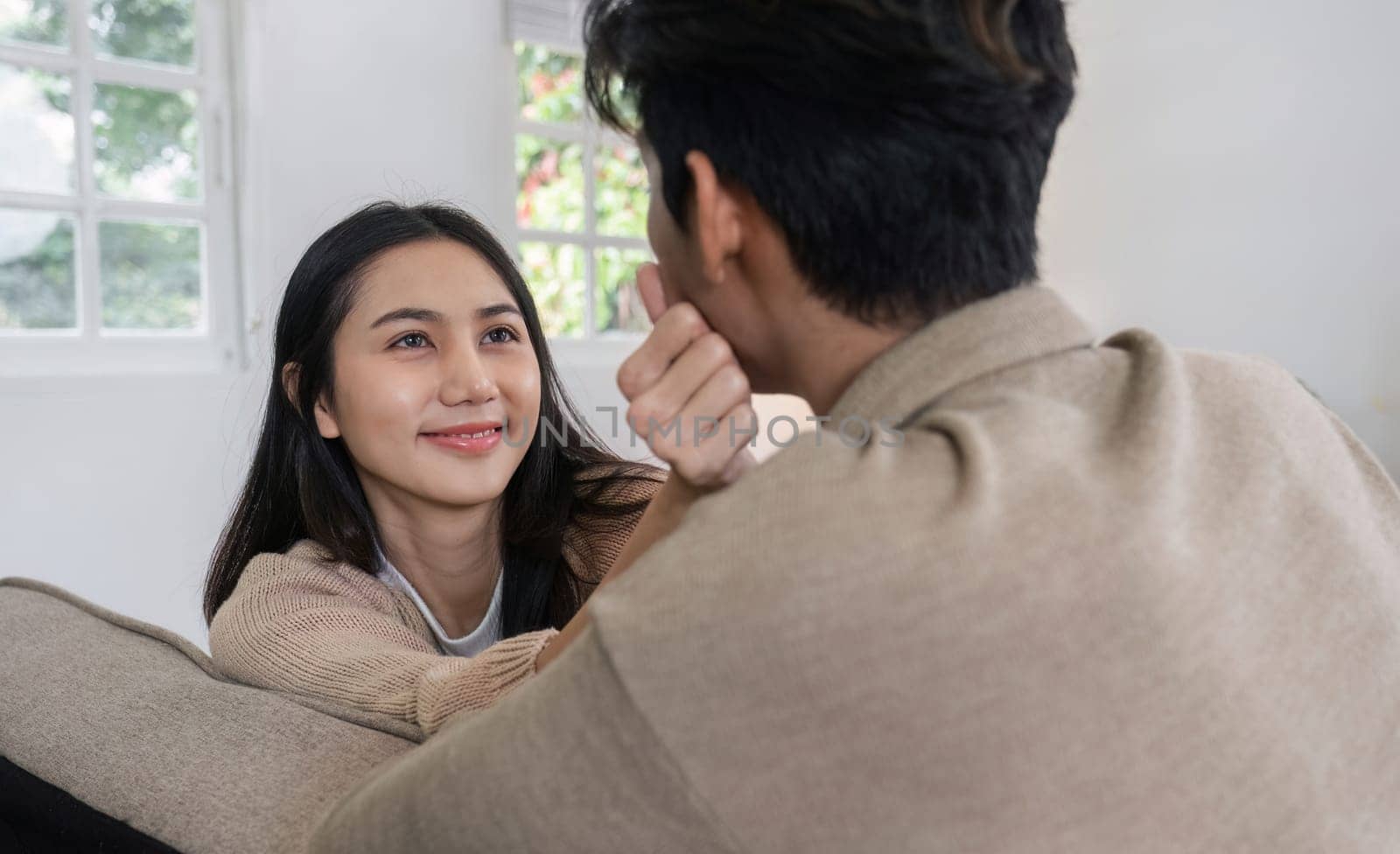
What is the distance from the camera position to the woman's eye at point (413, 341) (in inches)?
68.6

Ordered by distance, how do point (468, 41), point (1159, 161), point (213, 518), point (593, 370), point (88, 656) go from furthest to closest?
point (1159, 161), point (593, 370), point (468, 41), point (213, 518), point (88, 656)

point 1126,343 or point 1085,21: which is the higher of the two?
point 1085,21

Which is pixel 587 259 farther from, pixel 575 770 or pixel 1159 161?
pixel 575 770

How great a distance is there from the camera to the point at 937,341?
766mm

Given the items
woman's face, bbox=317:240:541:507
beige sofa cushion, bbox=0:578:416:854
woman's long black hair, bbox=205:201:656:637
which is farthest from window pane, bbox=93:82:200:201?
beige sofa cushion, bbox=0:578:416:854

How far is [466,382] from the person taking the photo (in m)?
1.70

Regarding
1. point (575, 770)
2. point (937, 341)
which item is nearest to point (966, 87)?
point (937, 341)

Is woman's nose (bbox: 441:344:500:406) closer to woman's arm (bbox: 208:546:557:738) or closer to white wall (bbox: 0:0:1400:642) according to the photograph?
woman's arm (bbox: 208:546:557:738)

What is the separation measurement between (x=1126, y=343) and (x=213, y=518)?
119 inches

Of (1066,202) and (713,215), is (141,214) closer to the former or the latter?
(713,215)

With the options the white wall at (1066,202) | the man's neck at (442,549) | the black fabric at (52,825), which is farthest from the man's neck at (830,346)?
the white wall at (1066,202)

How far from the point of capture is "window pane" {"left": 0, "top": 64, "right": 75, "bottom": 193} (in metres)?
3.07

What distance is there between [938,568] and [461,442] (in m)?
1.21

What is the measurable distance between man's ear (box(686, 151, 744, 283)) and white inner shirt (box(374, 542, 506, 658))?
41.5 inches
